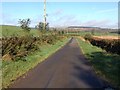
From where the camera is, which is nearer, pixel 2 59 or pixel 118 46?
pixel 2 59

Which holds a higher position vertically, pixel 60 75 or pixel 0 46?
pixel 0 46

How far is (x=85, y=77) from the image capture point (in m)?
11.8

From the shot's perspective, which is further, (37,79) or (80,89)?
(37,79)

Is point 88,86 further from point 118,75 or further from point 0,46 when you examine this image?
point 0,46

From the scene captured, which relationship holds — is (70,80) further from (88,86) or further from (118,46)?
(118,46)

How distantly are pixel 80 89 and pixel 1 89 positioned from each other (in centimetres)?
274

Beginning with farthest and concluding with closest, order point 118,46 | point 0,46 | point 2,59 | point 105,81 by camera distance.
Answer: point 118,46 < point 2,59 < point 0,46 < point 105,81

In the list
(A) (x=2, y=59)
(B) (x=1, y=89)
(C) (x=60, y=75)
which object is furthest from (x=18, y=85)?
(A) (x=2, y=59)

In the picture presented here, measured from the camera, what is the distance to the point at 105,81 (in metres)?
10.9

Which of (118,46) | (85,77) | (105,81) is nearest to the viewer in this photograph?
(105,81)

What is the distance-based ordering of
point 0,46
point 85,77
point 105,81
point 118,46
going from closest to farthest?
point 105,81 < point 85,77 < point 0,46 < point 118,46

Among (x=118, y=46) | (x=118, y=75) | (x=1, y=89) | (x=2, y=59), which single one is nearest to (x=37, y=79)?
(x=1, y=89)

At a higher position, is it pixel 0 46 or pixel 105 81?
pixel 0 46

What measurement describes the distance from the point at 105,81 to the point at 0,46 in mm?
7042
